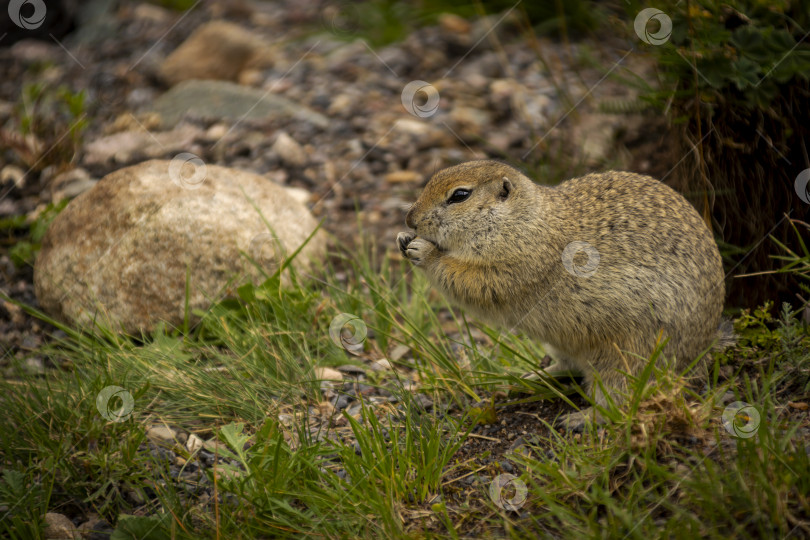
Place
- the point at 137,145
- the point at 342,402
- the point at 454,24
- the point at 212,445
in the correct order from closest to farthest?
the point at 212,445, the point at 342,402, the point at 137,145, the point at 454,24

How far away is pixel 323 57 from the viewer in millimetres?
8688

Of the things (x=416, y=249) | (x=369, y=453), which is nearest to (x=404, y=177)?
(x=416, y=249)

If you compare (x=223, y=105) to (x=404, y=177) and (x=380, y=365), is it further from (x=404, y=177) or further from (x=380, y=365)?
(x=380, y=365)

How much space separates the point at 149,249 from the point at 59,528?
85.3 inches

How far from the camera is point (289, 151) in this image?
720 cm

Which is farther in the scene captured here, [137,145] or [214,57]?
[214,57]

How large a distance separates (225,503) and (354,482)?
588mm

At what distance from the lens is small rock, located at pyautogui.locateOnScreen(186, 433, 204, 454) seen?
3971 millimetres

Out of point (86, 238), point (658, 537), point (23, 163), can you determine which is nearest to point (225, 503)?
point (658, 537)

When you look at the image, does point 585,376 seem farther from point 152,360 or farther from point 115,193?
point 115,193

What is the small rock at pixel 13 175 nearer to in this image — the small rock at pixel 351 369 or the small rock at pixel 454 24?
the small rock at pixel 351 369

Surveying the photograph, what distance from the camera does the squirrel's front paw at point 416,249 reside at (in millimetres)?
4230

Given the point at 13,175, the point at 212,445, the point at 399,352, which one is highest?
the point at 13,175

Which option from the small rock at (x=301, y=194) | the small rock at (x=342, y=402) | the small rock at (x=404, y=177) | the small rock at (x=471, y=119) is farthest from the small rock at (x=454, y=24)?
the small rock at (x=342, y=402)
